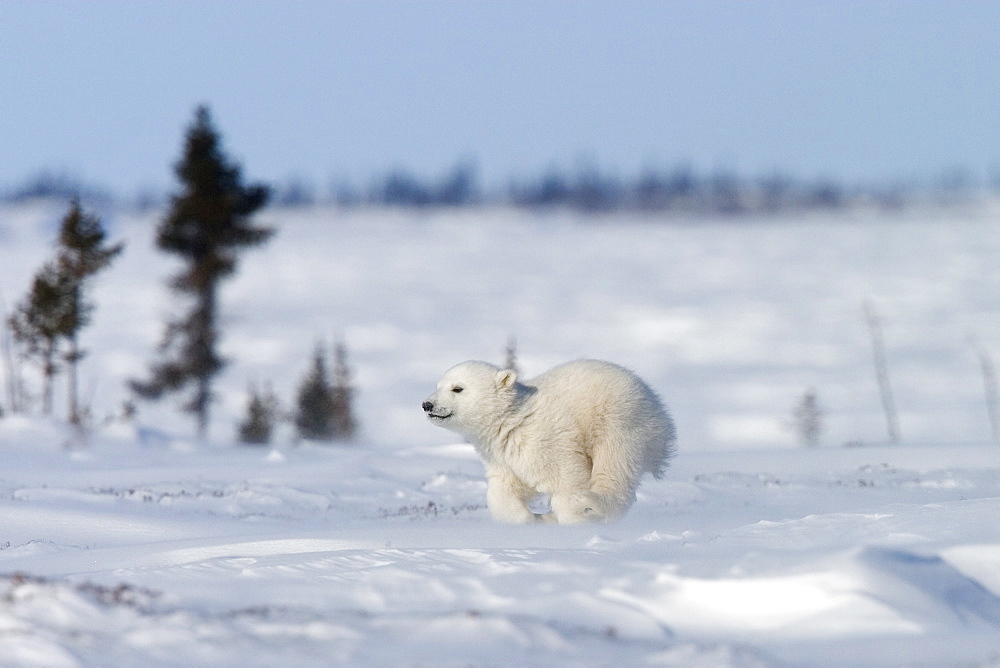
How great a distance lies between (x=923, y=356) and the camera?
2164 inches

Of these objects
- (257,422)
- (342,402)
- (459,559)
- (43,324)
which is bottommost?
(459,559)

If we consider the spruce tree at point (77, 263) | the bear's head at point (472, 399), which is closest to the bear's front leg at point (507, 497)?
the bear's head at point (472, 399)

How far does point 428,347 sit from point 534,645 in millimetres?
51748

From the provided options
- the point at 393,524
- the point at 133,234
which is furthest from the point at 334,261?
the point at 393,524

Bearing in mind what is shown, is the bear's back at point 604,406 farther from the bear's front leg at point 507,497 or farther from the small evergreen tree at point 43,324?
the small evergreen tree at point 43,324

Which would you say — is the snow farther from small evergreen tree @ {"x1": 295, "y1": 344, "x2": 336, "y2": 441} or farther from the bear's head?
small evergreen tree @ {"x1": 295, "y1": 344, "x2": 336, "y2": 441}

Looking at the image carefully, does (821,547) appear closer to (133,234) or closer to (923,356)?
(923,356)

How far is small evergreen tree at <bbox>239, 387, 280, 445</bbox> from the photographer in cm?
2809

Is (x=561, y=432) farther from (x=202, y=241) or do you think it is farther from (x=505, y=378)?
(x=202, y=241)

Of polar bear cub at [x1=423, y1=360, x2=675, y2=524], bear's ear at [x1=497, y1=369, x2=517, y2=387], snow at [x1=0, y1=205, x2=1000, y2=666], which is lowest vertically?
snow at [x1=0, y1=205, x2=1000, y2=666]

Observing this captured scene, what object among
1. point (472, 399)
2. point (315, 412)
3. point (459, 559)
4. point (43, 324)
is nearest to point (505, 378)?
point (472, 399)

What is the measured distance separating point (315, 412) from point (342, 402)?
34.9 inches

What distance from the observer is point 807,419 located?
30844 mm

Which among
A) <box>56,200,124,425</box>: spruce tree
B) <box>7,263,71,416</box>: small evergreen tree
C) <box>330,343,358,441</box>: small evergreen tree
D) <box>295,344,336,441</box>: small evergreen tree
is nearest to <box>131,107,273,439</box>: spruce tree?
<box>295,344,336,441</box>: small evergreen tree
